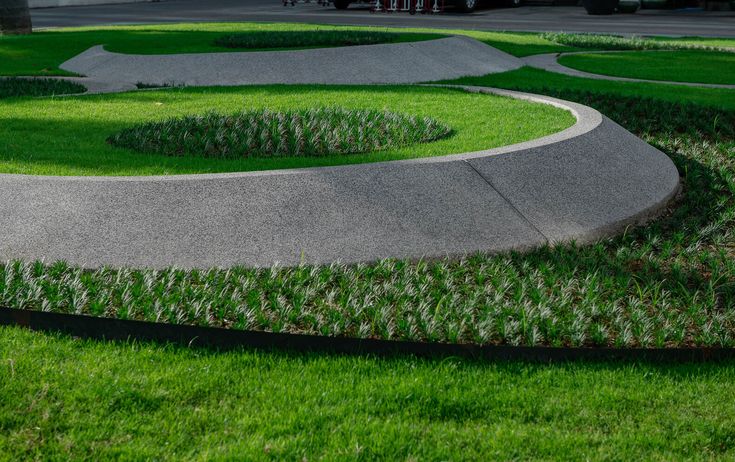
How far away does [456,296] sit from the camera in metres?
5.80

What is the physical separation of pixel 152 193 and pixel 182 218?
0.29m

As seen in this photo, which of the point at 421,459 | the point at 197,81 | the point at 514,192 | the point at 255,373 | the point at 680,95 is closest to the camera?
the point at 421,459

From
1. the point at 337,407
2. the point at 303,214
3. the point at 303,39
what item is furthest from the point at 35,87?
the point at 337,407

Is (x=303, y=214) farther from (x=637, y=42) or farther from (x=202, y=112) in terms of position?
(x=637, y=42)

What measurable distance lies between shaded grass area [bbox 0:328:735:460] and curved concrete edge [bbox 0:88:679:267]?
115cm

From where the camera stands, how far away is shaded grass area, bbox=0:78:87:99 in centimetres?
1204

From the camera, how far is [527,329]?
5.35 m

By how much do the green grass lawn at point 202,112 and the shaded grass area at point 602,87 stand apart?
2.24m

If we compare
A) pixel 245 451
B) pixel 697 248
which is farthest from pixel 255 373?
pixel 697 248

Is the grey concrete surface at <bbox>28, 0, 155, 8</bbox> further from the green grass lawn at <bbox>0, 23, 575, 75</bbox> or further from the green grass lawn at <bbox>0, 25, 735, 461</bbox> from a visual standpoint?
the green grass lawn at <bbox>0, 25, 735, 461</bbox>

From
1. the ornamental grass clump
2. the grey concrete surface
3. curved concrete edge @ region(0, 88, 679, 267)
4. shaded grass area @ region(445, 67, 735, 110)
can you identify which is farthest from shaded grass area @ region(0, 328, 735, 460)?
the grey concrete surface

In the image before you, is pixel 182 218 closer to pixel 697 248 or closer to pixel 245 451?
pixel 245 451

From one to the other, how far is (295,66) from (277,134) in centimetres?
569

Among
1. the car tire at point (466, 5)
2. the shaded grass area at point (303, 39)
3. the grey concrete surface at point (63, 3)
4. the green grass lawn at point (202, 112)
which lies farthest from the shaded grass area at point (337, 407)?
the grey concrete surface at point (63, 3)
